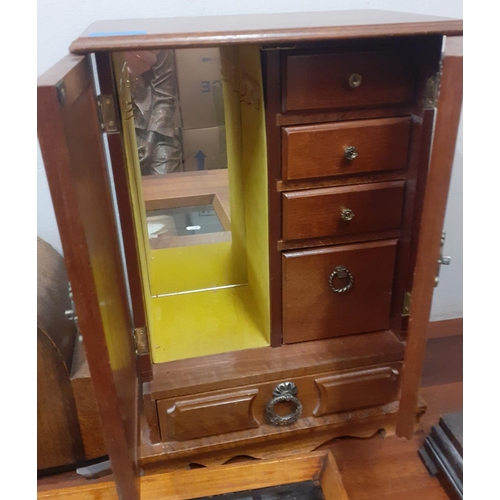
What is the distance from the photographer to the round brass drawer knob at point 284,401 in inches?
41.6

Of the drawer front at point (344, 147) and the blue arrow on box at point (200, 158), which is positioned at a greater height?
the drawer front at point (344, 147)

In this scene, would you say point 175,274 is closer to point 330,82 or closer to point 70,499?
point 70,499

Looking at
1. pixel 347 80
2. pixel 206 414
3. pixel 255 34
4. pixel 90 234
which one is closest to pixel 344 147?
pixel 347 80

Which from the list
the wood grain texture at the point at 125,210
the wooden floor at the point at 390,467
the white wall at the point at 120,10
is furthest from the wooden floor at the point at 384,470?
the white wall at the point at 120,10

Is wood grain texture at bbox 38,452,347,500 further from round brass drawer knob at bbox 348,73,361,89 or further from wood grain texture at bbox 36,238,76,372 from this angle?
round brass drawer knob at bbox 348,73,361,89

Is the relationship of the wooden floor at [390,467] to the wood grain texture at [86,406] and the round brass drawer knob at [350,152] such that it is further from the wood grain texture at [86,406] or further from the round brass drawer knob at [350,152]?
the round brass drawer knob at [350,152]

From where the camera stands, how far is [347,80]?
34.5 inches

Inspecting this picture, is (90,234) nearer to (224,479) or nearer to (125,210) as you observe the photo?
(125,210)

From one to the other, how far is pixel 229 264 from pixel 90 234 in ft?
2.41

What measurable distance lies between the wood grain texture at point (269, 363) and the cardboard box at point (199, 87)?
553 mm

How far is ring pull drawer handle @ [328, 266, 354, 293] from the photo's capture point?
40.3 inches

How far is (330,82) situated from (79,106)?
1.44 ft

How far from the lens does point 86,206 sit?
0.66m

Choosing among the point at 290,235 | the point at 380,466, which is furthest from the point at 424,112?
the point at 380,466
